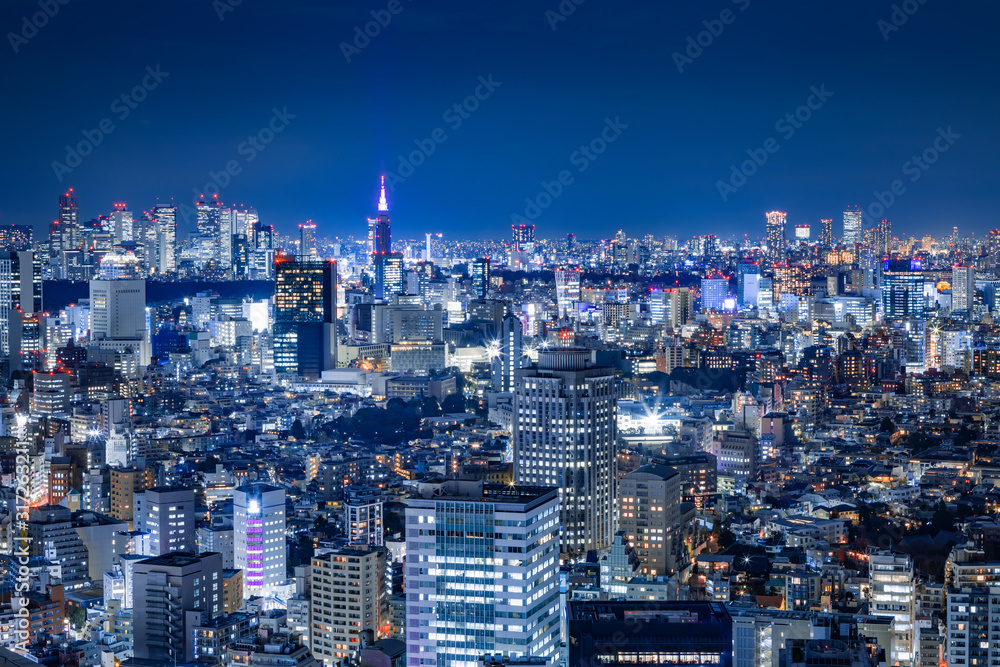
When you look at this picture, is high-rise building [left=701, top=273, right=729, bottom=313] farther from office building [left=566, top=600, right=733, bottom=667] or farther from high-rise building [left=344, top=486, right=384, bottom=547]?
office building [left=566, top=600, right=733, bottom=667]

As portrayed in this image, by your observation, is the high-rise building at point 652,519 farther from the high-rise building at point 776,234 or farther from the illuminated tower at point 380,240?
the high-rise building at point 776,234

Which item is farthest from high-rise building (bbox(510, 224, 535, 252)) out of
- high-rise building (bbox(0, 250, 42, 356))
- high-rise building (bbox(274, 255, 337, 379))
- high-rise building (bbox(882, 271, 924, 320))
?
high-rise building (bbox(0, 250, 42, 356))

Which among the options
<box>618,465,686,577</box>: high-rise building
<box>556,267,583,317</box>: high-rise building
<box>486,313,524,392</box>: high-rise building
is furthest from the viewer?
<box>556,267,583,317</box>: high-rise building

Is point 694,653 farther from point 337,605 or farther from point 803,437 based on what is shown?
point 803,437

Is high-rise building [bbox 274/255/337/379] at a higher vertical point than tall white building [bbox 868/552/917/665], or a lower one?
higher

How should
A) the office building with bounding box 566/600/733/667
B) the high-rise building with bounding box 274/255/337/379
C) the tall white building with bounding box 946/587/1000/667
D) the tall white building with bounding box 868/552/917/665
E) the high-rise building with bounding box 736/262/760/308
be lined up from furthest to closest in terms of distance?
the high-rise building with bounding box 736/262/760/308 → the high-rise building with bounding box 274/255/337/379 → the tall white building with bounding box 868/552/917/665 → the tall white building with bounding box 946/587/1000/667 → the office building with bounding box 566/600/733/667

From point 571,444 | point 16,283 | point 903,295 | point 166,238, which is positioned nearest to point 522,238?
point 166,238

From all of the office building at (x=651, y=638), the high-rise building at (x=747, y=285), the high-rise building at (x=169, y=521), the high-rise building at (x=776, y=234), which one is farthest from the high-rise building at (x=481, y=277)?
the office building at (x=651, y=638)
